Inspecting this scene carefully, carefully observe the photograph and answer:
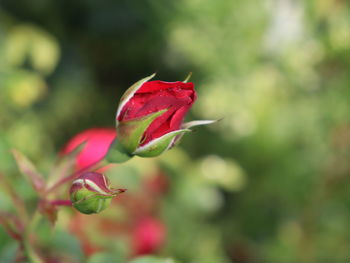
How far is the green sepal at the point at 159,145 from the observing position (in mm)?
396

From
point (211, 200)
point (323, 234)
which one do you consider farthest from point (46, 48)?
point (323, 234)

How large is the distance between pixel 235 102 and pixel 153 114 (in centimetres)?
104

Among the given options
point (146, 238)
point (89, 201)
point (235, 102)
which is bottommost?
point (146, 238)

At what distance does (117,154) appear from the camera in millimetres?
439

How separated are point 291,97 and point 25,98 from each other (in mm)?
814

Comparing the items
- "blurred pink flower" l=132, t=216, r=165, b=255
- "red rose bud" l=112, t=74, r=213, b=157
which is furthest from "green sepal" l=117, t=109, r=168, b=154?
"blurred pink flower" l=132, t=216, r=165, b=255

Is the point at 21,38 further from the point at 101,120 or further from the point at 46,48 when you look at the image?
the point at 101,120

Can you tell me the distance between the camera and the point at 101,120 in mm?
1695

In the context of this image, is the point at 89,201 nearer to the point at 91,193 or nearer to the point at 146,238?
the point at 91,193

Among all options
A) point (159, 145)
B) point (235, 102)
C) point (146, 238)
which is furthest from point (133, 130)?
point (235, 102)

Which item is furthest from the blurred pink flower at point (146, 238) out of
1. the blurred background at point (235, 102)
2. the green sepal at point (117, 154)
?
the green sepal at point (117, 154)

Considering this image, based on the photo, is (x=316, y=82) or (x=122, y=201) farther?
(x=316, y=82)

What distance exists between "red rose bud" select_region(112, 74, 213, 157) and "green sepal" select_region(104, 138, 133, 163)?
14mm

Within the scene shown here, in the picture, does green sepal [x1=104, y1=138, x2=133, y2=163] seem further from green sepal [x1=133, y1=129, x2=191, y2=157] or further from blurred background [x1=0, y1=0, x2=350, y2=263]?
blurred background [x1=0, y1=0, x2=350, y2=263]
